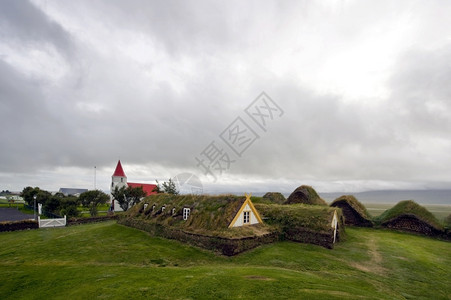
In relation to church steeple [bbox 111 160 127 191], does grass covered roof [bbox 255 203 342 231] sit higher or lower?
lower

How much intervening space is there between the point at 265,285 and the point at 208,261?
23.6 feet

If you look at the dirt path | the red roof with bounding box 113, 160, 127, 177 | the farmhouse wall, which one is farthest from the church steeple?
the dirt path

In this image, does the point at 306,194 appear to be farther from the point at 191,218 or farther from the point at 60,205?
the point at 60,205

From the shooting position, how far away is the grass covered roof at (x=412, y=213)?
2962 cm

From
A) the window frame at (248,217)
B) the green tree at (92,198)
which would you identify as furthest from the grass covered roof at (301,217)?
the green tree at (92,198)

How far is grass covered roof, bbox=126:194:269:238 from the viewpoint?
19.6 meters

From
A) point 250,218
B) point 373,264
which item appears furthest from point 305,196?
point 373,264

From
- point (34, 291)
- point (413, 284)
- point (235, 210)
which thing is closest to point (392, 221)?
point (413, 284)

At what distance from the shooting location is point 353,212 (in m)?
35.1

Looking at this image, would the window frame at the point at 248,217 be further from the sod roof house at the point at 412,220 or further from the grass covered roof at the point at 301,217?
the sod roof house at the point at 412,220

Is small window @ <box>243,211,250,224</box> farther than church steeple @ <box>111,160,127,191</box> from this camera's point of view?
No

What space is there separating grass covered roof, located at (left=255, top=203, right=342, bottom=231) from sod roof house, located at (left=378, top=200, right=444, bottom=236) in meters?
16.0

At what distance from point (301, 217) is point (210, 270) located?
12818 mm

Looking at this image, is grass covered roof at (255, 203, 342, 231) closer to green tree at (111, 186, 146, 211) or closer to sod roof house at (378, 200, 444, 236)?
sod roof house at (378, 200, 444, 236)
